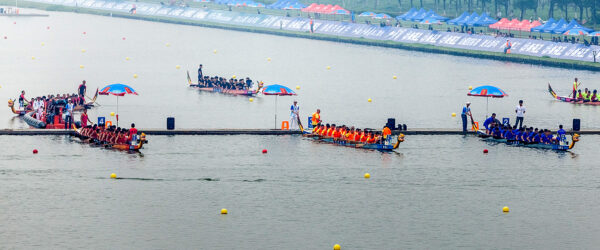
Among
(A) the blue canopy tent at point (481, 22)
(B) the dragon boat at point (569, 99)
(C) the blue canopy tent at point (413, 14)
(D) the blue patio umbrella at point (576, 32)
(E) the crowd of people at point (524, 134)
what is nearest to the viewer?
(E) the crowd of people at point (524, 134)

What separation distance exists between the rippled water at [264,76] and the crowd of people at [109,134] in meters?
8.70

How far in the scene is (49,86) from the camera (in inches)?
3885

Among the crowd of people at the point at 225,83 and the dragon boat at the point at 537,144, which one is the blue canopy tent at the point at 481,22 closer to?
the crowd of people at the point at 225,83

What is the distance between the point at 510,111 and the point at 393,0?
114 metres

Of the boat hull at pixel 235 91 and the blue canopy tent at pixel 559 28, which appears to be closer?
the boat hull at pixel 235 91

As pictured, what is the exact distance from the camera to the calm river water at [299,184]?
44.3m

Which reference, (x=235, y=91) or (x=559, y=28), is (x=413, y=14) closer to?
(x=559, y=28)

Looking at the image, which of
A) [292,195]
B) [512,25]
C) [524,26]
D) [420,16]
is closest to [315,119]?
[292,195]

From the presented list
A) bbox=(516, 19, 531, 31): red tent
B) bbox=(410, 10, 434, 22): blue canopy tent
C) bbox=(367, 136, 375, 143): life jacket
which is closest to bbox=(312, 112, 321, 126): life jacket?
bbox=(367, 136, 375, 143): life jacket

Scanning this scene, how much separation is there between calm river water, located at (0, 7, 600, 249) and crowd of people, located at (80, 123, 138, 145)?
106cm

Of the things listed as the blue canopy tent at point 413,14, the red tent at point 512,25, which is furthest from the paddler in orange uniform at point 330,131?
the blue canopy tent at point 413,14

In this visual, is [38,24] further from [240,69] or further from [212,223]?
[212,223]

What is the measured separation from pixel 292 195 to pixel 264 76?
60.9 m

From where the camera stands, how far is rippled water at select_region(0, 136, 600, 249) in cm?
4403
